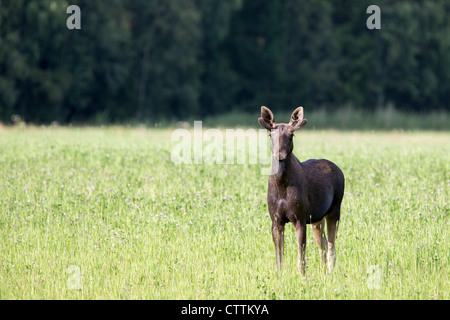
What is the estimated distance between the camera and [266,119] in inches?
307

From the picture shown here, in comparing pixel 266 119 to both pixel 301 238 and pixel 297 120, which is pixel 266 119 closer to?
pixel 297 120

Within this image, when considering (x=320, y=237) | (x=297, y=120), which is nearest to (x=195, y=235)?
(x=320, y=237)

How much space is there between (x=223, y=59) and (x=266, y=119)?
5107 centimetres

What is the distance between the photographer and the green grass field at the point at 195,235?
25.8 feet

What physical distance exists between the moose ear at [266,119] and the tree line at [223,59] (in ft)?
119

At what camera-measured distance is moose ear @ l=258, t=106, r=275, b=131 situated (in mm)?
7703

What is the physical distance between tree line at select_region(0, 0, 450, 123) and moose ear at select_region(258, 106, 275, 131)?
36.2 m

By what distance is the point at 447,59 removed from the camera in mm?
60656

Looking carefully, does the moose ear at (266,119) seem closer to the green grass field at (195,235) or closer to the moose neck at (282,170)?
the moose neck at (282,170)

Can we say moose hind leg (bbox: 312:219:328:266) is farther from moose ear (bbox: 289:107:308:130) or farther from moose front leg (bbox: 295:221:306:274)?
moose ear (bbox: 289:107:308:130)

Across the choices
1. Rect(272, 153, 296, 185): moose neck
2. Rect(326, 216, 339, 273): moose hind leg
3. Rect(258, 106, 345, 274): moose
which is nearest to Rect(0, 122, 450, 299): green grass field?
Rect(326, 216, 339, 273): moose hind leg
